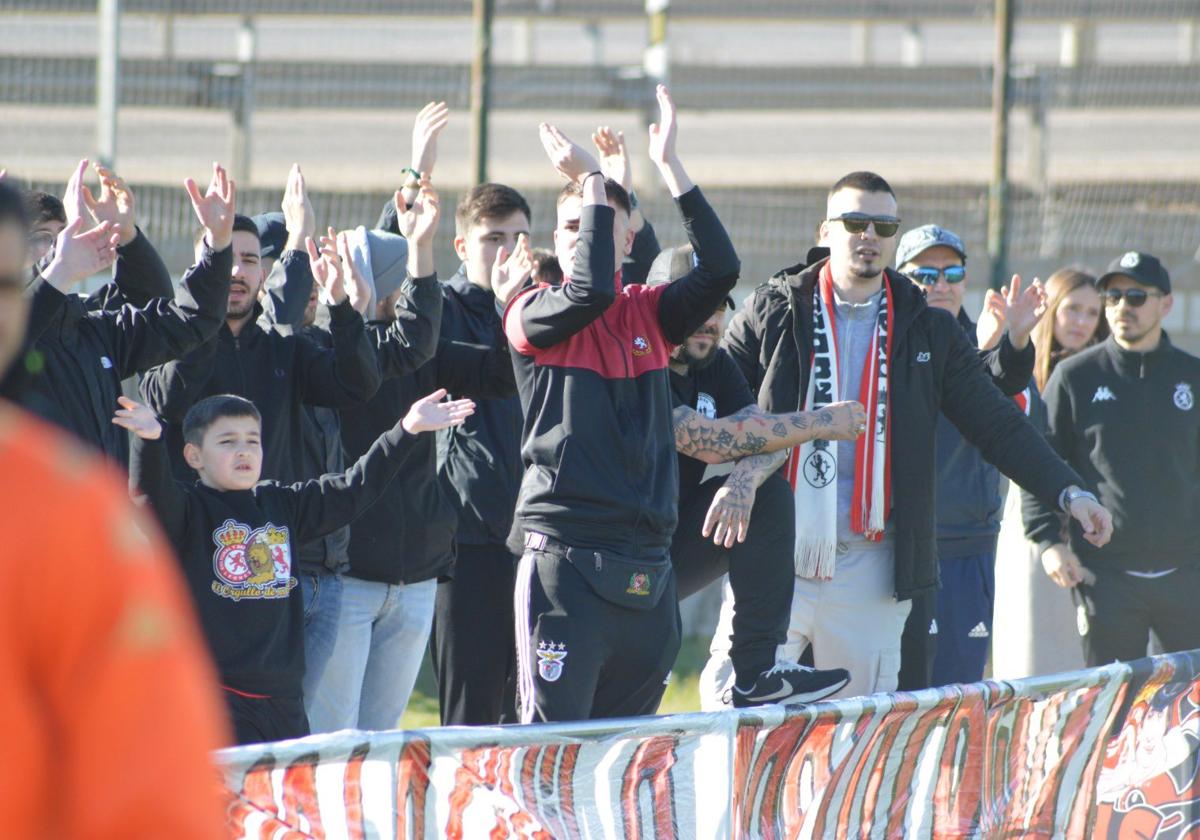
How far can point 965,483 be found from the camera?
6.73m

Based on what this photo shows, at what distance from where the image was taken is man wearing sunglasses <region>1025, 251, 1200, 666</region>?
22.2ft

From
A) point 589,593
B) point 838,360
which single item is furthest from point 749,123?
point 589,593

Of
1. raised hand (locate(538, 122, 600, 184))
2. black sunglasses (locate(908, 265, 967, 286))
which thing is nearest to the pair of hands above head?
raised hand (locate(538, 122, 600, 184))

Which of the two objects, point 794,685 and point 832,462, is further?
point 832,462

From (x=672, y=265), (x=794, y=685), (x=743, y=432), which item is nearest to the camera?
(x=794, y=685)

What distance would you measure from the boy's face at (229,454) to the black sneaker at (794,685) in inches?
60.1

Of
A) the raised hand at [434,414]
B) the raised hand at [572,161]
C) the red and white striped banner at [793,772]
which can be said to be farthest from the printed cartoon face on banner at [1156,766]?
the raised hand at [572,161]

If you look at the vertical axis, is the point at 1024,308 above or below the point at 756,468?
above

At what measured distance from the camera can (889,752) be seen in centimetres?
415

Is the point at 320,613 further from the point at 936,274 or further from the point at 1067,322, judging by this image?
the point at 1067,322

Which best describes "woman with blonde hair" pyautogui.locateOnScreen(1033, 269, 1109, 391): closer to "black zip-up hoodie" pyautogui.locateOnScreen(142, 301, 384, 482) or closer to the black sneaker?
the black sneaker

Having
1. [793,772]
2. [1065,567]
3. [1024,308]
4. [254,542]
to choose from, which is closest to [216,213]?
[254,542]

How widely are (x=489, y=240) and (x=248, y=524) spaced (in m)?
1.67

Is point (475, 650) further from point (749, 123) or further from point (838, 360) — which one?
point (749, 123)
